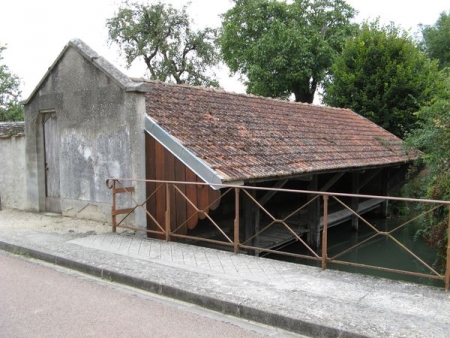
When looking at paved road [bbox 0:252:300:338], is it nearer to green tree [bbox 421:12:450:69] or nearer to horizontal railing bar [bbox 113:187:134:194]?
horizontal railing bar [bbox 113:187:134:194]

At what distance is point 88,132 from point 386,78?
43.6ft

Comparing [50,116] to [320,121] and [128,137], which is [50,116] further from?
[320,121]

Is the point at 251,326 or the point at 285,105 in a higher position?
the point at 285,105

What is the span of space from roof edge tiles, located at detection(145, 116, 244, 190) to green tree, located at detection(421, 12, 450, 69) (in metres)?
31.4

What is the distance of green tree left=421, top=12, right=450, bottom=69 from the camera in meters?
33.1

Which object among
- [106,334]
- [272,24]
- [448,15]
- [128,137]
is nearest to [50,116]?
[128,137]

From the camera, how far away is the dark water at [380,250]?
10.1 meters

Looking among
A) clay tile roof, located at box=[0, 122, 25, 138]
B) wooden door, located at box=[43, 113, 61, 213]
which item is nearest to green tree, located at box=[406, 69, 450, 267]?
wooden door, located at box=[43, 113, 61, 213]

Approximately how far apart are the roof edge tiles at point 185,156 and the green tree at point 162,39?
918 inches

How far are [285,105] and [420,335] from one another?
35.3ft

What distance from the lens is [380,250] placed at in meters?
12.3

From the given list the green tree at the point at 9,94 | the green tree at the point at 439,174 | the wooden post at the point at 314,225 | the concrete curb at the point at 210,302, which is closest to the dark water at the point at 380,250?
the wooden post at the point at 314,225

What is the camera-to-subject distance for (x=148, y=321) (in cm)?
420

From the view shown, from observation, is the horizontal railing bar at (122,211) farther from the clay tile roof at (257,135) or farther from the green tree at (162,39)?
the green tree at (162,39)
